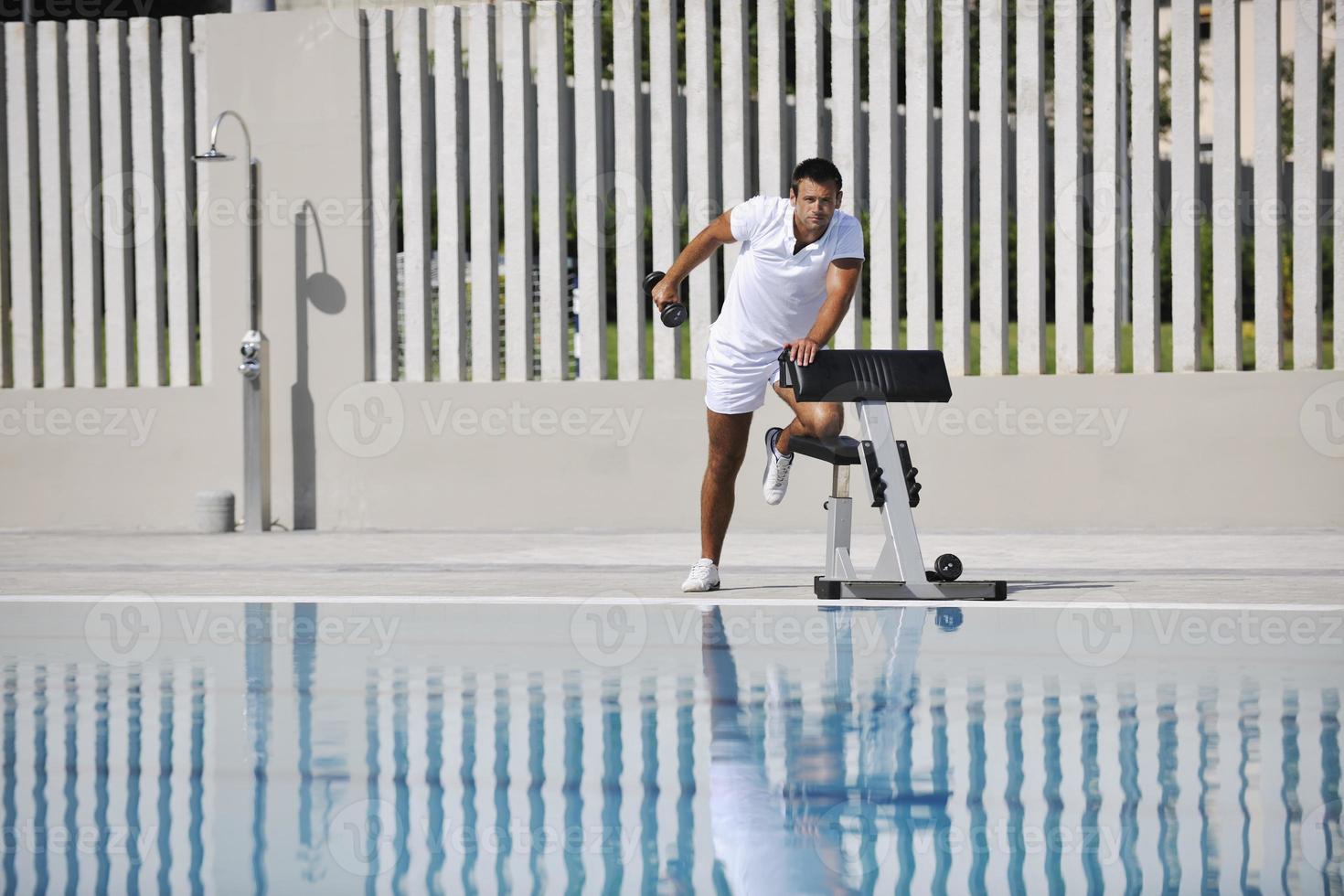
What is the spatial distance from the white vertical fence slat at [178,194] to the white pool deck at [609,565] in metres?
1.13

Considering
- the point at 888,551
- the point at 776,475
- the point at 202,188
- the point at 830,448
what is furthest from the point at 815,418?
the point at 202,188

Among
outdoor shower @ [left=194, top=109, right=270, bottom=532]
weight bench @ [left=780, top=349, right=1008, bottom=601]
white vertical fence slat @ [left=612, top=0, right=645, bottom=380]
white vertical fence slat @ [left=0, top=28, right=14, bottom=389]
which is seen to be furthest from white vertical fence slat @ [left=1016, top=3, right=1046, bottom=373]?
white vertical fence slat @ [left=0, top=28, right=14, bottom=389]

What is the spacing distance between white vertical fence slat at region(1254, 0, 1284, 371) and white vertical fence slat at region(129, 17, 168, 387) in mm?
6236

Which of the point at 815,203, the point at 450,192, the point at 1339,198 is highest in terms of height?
the point at 450,192

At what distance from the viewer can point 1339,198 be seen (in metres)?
10.0

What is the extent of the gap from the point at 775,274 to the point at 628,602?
142 centimetres

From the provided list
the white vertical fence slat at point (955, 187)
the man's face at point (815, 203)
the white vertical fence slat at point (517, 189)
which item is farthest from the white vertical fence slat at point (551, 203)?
the man's face at point (815, 203)

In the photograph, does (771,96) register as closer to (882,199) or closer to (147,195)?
(882,199)

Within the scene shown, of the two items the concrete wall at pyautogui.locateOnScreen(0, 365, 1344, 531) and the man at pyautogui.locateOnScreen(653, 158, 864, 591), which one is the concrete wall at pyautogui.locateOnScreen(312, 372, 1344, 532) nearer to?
the concrete wall at pyautogui.locateOnScreen(0, 365, 1344, 531)

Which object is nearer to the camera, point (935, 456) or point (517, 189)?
point (935, 456)

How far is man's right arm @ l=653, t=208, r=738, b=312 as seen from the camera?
769cm

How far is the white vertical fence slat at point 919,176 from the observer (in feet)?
34.1

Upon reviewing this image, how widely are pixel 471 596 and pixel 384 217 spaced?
403 centimetres

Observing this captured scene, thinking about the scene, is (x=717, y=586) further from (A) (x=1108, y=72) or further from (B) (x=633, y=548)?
(A) (x=1108, y=72)
